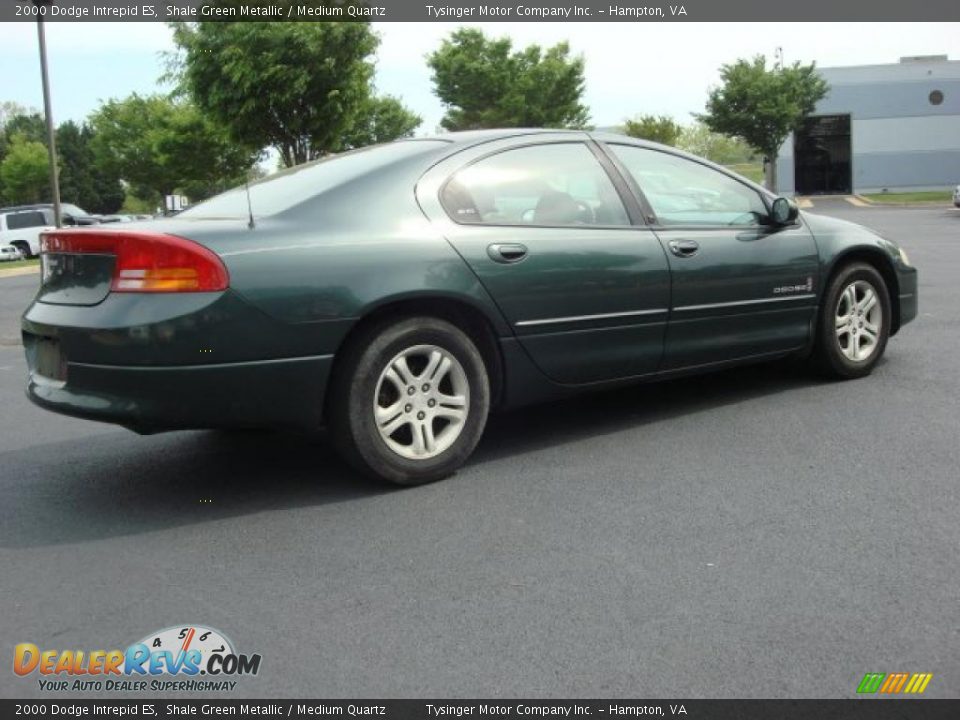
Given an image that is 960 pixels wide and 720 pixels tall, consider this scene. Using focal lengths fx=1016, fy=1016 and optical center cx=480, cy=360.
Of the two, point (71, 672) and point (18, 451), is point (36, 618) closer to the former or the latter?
point (71, 672)

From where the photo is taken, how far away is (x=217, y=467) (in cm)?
471

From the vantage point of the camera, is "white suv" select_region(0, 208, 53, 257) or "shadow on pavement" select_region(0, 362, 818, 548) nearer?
"shadow on pavement" select_region(0, 362, 818, 548)

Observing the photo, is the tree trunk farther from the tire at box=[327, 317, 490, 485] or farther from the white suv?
the tire at box=[327, 317, 490, 485]

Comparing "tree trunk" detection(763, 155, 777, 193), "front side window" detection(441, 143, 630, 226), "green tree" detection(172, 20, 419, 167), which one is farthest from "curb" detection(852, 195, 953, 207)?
"front side window" detection(441, 143, 630, 226)

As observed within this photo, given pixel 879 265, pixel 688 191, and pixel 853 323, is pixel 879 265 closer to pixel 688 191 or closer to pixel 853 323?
pixel 853 323

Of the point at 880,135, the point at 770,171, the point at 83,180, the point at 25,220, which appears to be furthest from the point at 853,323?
the point at 83,180

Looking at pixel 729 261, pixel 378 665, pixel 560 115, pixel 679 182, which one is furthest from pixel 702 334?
pixel 560 115

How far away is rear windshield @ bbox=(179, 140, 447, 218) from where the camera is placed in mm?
4344

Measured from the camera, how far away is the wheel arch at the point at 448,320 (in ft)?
13.5

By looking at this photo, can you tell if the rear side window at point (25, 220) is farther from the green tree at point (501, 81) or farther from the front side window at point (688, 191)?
the front side window at point (688, 191)

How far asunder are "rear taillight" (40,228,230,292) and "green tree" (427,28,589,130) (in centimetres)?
4044

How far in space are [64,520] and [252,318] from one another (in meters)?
1.10

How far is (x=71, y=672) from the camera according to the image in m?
2.68
